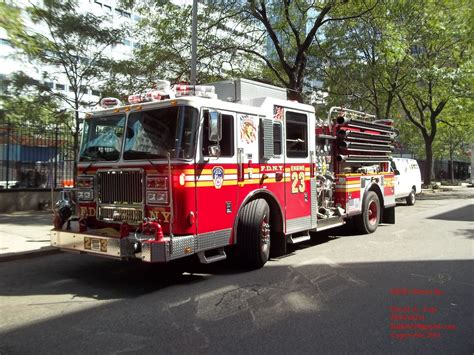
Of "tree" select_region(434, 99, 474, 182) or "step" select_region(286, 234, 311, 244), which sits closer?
"step" select_region(286, 234, 311, 244)

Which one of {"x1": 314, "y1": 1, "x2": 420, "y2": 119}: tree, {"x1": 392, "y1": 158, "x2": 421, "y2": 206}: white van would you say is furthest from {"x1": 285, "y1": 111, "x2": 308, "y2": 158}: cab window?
{"x1": 392, "y1": 158, "x2": 421, "y2": 206}: white van

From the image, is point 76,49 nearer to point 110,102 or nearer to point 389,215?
point 110,102

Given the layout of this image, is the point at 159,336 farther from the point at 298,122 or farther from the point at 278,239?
the point at 298,122

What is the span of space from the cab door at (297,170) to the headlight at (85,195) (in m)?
3.36

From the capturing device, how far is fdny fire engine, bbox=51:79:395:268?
638 cm

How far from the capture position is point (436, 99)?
93.6 ft

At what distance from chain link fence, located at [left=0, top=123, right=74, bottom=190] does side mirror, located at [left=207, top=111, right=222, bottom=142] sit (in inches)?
348

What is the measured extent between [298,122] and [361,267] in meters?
2.92

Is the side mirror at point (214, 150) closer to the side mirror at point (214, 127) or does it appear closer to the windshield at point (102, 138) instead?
the side mirror at point (214, 127)

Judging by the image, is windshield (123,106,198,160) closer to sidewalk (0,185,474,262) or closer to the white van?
sidewalk (0,185,474,262)

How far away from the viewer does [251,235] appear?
24.1ft

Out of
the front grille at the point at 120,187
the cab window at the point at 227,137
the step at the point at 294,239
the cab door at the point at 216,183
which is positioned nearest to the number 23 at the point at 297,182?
the step at the point at 294,239

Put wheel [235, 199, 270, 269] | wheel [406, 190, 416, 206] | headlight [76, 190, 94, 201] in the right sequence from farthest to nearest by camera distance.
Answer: wheel [406, 190, 416, 206], wheel [235, 199, 270, 269], headlight [76, 190, 94, 201]

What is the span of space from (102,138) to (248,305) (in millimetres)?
3664
